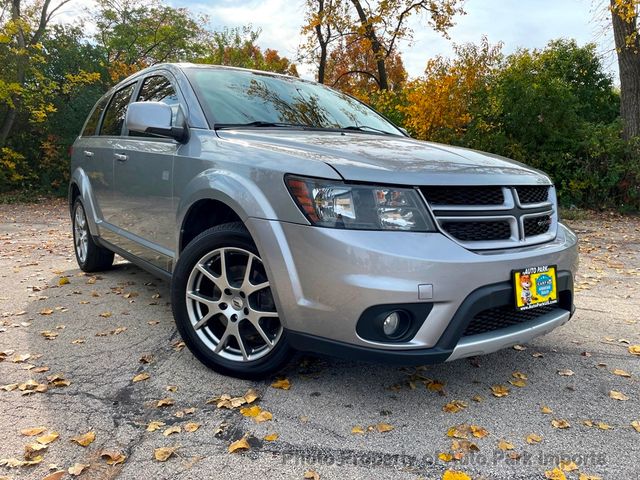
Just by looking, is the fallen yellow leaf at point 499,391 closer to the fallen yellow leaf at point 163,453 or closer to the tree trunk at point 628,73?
the fallen yellow leaf at point 163,453

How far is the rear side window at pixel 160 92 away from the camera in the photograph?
345 cm

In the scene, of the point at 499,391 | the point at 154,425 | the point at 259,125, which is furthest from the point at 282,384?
the point at 259,125

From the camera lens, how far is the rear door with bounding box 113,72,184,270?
11.0ft

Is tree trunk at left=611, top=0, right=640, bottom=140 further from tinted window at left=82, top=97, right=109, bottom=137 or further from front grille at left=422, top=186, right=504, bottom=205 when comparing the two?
tinted window at left=82, top=97, right=109, bottom=137

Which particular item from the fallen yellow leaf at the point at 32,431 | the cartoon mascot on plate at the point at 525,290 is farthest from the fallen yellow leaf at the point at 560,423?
the fallen yellow leaf at the point at 32,431

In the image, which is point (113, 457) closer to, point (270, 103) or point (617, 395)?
point (270, 103)

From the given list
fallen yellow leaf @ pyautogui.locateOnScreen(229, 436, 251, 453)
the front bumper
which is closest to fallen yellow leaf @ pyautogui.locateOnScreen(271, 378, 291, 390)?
the front bumper

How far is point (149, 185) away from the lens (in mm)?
3582

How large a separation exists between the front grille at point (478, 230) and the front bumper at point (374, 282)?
0.29ft

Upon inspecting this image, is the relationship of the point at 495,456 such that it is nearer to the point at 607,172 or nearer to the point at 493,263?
the point at 493,263

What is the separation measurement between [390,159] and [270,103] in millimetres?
1317

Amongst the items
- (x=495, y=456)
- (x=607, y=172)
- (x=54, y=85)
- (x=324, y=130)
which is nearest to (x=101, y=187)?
(x=324, y=130)

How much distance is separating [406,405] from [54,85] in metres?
14.8

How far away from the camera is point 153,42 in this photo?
24.0 m
